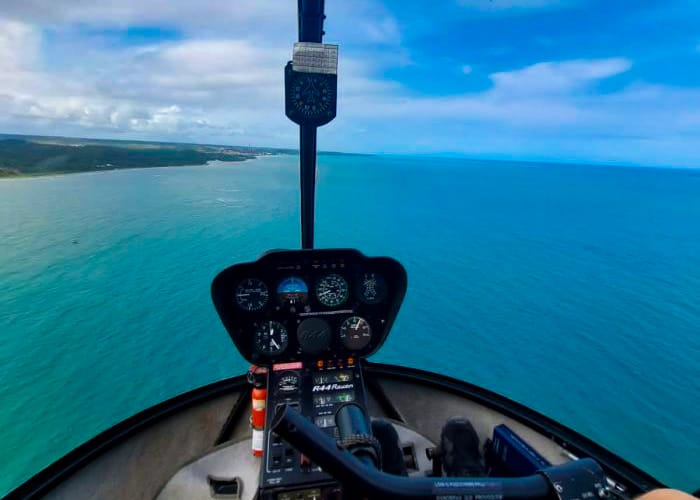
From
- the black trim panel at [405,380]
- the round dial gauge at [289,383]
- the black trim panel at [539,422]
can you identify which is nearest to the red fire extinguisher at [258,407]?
→ the round dial gauge at [289,383]

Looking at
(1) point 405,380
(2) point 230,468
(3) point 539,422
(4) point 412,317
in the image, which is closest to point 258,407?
(2) point 230,468

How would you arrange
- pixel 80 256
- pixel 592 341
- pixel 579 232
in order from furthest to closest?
pixel 579 232
pixel 80 256
pixel 592 341

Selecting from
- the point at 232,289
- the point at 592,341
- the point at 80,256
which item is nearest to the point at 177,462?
the point at 232,289

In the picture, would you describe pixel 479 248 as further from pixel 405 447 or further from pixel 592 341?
pixel 405 447

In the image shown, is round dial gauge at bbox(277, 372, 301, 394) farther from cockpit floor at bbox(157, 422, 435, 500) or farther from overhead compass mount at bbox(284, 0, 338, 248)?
overhead compass mount at bbox(284, 0, 338, 248)

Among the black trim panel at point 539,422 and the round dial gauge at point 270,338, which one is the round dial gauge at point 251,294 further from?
the black trim panel at point 539,422

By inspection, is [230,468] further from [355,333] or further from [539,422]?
[539,422]

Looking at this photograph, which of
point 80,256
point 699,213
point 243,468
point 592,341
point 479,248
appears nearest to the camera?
point 243,468
